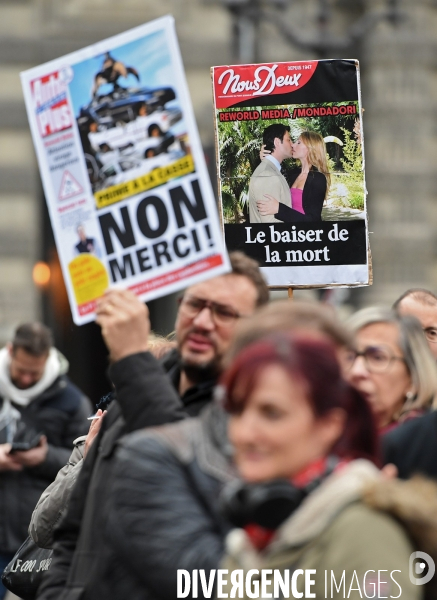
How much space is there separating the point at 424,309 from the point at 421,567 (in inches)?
96.7

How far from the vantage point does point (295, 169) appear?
136 inches

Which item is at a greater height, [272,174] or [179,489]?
[272,174]

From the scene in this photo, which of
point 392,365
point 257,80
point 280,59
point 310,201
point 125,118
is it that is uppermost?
point 280,59

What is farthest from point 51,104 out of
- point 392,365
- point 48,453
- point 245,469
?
point 48,453

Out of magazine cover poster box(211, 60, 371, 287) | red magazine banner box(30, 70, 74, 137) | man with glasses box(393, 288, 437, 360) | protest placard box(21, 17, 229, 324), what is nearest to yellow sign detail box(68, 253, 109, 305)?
protest placard box(21, 17, 229, 324)

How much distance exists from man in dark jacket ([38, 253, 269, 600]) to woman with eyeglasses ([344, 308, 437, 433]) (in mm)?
358

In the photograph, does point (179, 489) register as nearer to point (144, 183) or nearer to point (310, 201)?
point (144, 183)

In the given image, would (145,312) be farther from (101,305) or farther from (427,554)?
(427,554)

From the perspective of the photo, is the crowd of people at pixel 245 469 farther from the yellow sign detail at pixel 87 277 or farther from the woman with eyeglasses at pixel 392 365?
the woman with eyeglasses at pixel 392 365

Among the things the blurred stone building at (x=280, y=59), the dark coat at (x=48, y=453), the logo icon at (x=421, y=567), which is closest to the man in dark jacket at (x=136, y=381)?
the logo icon at (x=421, y=567)

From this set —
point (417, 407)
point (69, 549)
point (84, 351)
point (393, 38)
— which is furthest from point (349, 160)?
point (393, 38)

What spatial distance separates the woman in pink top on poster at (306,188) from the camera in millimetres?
3457

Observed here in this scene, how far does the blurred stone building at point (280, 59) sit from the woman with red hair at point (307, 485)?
8449 mm

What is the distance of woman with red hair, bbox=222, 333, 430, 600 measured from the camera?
1.91m
